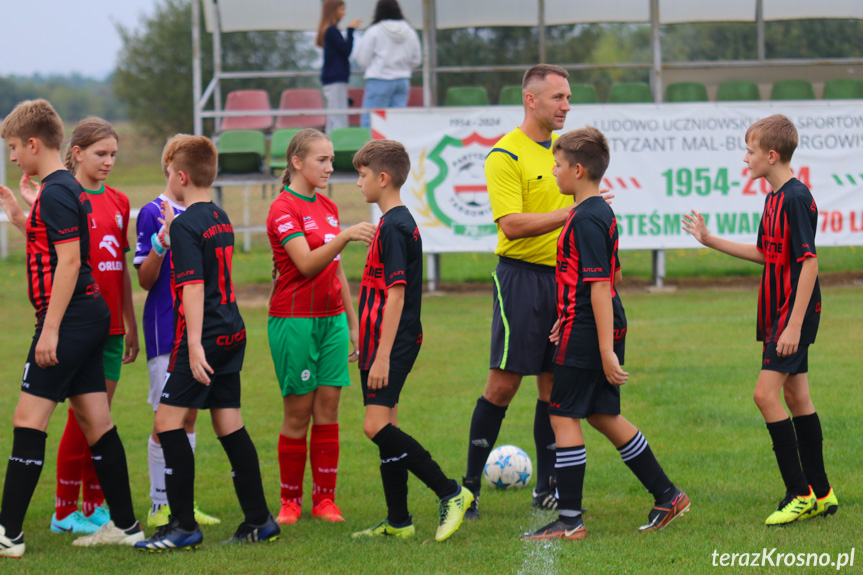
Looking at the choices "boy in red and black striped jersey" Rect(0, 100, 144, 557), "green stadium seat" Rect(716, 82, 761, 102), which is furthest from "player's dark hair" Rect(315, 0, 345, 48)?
"boy in red and black striped jersey" Rect(0, 100, 144, 557)

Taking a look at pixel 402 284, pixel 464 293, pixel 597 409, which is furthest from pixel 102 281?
pixel 464 293

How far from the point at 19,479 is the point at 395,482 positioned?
1.71m

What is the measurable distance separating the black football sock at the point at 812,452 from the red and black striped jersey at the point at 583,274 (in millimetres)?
1036

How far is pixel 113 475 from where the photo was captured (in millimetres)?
4391

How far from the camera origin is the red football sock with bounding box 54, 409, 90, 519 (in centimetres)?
472

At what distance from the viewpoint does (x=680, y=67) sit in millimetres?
15992

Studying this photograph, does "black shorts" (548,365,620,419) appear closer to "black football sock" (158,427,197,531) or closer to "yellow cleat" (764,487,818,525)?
"yellow cleat" (764,487,818,525)

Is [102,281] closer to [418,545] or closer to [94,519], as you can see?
[94,519]

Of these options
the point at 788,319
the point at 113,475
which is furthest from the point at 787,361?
the point at 113,475

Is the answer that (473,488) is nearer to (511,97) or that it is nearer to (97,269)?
(97,269)

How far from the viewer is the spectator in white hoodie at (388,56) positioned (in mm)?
12922

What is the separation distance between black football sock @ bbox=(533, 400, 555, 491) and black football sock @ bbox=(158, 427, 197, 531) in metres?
1.84

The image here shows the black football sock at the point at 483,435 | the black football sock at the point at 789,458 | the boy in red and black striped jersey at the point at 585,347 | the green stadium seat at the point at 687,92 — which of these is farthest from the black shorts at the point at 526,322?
the green stadium seat at the point at 687,92

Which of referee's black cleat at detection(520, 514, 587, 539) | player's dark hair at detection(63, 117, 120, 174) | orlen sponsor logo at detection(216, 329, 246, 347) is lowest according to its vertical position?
referee's black cleat at detection(520, 514, 587, 539)
